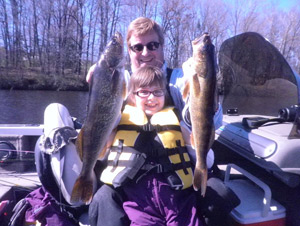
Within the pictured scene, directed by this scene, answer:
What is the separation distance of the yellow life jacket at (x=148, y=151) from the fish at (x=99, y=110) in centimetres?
24

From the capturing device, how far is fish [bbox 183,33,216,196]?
2047 mm

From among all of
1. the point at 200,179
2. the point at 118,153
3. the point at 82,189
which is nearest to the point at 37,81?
the point at 118,153

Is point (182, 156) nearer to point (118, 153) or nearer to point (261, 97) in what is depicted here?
point (118, 153)

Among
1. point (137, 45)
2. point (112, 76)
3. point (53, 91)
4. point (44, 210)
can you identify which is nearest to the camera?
point (112, 76)

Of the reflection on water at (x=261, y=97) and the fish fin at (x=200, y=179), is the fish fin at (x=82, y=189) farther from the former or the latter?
the reflection on water at (x=261, y=97)

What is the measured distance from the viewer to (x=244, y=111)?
4000mm

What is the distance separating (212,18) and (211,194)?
20.8 meters

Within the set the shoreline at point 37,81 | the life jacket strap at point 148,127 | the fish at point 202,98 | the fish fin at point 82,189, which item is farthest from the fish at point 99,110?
the shoreline at point 37,81

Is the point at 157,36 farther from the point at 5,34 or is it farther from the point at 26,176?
the point at 5,34

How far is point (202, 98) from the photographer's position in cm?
205

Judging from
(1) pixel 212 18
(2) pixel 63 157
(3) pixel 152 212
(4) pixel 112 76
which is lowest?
(3) pixel 152 212

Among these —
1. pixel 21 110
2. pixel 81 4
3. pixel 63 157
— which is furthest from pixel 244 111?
pixel 81 4

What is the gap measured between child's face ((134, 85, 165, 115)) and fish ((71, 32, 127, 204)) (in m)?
0.40

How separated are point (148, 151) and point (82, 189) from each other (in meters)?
0.65
